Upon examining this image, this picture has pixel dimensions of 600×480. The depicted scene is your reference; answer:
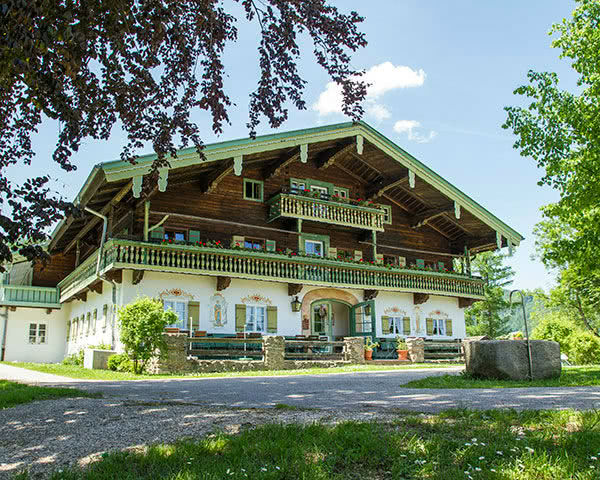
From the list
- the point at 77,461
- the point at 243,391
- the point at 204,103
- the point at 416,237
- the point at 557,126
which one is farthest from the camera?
the point at 416,237

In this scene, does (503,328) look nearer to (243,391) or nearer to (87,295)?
(87,295)

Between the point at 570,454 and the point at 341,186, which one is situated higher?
the point at 341,186

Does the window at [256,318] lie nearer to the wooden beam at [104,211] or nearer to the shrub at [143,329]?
the shrub at [143,329]

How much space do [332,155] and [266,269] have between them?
6965mm

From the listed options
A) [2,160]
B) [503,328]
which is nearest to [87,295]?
[2,160]

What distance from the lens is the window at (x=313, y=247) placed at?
26.7 m

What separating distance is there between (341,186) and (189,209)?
8.29 meters

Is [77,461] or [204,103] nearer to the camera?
[77,461]

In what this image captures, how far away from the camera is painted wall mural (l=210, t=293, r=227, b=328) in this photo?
22.5 meters

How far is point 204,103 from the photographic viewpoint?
7.54 m

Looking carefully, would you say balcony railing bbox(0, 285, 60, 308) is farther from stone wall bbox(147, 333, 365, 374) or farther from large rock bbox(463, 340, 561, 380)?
large rock bbox(463, 340, 561, 380)

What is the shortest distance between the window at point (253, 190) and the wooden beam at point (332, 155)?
3494 mm

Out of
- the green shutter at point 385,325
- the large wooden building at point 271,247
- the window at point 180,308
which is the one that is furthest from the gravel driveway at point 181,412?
the green shutter at point 385,325

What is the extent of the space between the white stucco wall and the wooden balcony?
13958 millimetres
